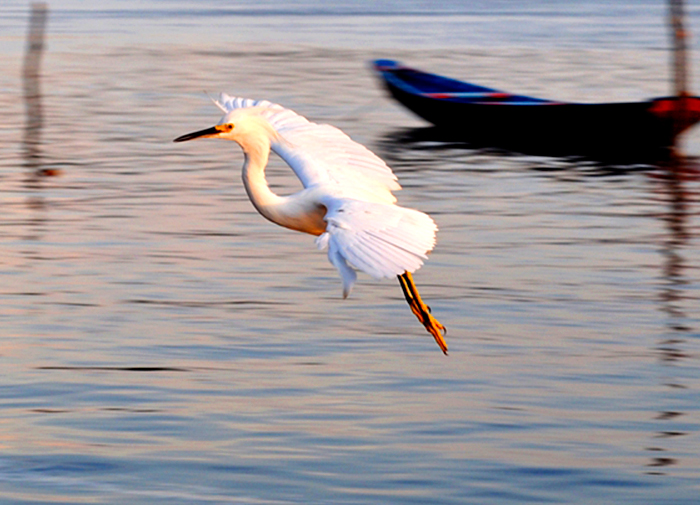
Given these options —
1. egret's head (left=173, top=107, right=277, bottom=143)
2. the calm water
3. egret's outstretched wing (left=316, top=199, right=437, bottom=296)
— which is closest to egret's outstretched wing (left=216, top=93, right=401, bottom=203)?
egret's head (left=173, top=107, right=277, bottom=143)

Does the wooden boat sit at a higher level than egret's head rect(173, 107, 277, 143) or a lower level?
lower

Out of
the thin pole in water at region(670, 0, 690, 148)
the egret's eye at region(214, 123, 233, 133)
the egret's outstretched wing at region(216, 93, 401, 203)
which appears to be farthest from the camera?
the thin pole in water at region(670, 0, 690, 148)

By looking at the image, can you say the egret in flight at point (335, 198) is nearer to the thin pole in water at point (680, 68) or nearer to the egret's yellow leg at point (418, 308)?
the egret's yellow leg at point (418, 308)

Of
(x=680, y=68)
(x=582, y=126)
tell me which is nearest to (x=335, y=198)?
(x=582, y=126)

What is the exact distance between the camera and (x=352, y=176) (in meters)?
10.9

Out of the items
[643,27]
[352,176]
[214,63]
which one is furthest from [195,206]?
[643,27]

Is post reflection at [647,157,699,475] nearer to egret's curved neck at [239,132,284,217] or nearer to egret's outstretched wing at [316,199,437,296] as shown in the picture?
egret's outstretched wing at [316,199,437,296]

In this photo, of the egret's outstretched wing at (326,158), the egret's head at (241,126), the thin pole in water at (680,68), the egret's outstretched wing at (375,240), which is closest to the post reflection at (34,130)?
the egret's outstretched wing at (326,158)

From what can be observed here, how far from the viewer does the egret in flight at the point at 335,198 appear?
A: 332 inches

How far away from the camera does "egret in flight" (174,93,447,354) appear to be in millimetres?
8430

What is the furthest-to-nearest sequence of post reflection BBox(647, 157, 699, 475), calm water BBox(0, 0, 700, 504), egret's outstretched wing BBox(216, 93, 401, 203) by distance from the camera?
egret's outstretched wing BBox(216, 93, 401, 203) < post reflection BBox(647, 157, 699, 475) < calm water BBox(0, 0, 700, 504)

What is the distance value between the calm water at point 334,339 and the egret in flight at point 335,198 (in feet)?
3.44

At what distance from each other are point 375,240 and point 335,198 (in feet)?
5.47

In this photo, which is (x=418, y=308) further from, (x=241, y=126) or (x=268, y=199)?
(x=241, y=126)
